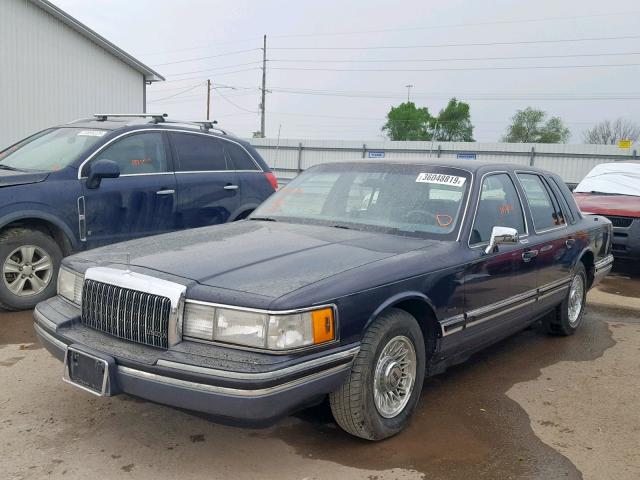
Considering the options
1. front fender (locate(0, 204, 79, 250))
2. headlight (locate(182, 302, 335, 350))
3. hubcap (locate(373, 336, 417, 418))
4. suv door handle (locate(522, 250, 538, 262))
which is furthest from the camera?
front fender (locate(0, 204, 79, 250))

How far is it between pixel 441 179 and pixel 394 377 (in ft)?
5.04

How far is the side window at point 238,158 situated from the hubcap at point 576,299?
12.9 feet

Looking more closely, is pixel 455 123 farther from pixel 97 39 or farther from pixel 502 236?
pixel 502 236

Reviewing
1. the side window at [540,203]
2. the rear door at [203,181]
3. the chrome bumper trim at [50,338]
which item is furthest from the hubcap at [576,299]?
the chrome bumper trim at [50,338]

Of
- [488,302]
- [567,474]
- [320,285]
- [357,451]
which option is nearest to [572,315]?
[488,302]

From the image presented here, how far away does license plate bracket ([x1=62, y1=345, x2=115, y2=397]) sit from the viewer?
2932 mm

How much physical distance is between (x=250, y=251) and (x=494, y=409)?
6.20 feet

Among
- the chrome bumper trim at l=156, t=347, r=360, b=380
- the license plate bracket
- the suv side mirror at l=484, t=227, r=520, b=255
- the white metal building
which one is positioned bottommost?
the license plate bracket

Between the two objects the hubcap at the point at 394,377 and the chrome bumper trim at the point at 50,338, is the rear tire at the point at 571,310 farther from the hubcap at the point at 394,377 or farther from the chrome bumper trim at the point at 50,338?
the chrome bumper trim at the point at 50,338

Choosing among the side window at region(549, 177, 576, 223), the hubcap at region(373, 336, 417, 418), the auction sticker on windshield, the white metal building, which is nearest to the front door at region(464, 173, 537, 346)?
the auction sticker on windshield

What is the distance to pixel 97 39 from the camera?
18000 mm

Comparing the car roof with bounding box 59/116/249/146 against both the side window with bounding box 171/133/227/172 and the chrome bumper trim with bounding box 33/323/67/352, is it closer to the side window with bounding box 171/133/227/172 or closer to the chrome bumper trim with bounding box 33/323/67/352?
the side window with bounding box 171/133/227/172

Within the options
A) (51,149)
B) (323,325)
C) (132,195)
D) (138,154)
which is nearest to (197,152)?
(138,154)

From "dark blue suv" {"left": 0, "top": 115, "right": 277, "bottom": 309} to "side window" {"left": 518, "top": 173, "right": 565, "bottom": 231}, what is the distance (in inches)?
132
